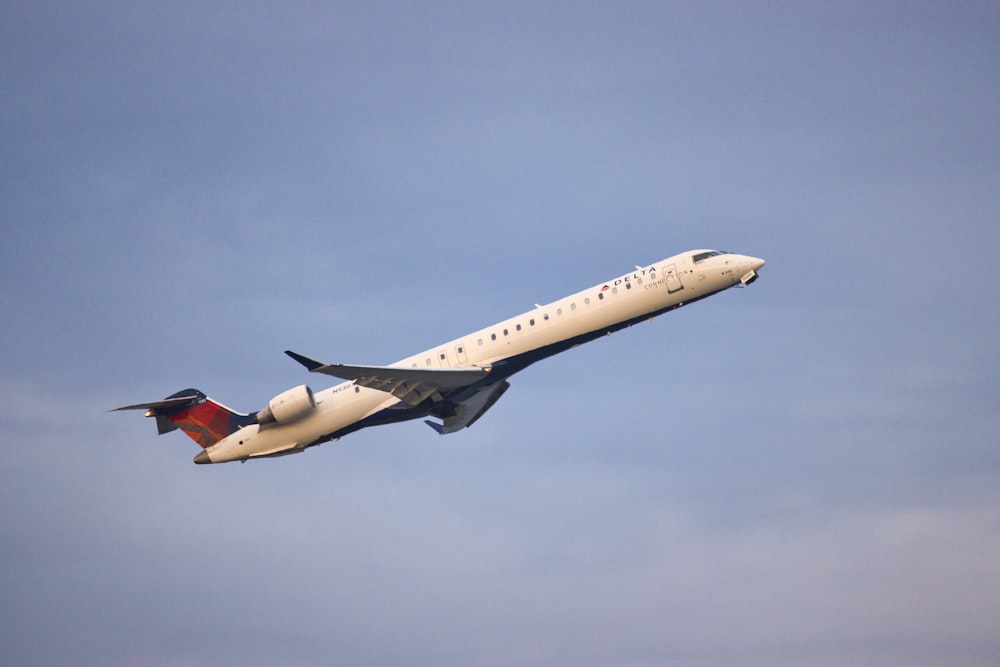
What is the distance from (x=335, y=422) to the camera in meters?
46.2

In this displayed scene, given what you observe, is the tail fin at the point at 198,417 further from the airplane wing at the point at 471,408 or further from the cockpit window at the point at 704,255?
the cockpit window at the point at 704,255

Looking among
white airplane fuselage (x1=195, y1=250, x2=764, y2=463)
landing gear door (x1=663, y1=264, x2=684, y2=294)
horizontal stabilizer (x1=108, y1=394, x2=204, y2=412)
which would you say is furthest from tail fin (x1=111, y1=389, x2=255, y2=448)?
landing gear door (x1=663, y1=264, x2=684, y2=294)

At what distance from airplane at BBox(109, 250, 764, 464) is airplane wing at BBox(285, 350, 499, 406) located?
0.13 feet

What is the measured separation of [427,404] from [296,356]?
8.36 meters

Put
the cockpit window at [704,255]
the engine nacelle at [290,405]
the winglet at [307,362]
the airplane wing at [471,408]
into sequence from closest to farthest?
the winglet at [307,362]
the cockpit window at [704,255]
the engine nacelle at [290,405]
the airplane wing at [471,408]

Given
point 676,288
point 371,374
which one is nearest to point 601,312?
point 676,288

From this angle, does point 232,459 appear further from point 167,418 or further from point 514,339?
point 514,339

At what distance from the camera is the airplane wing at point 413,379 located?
138 feet

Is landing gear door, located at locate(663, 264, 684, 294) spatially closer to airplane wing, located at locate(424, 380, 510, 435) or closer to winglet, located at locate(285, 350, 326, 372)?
airplane wing, located at locate(424, 380, 510, 435)

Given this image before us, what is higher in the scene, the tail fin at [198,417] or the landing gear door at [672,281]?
the landing gear door at [672,281]

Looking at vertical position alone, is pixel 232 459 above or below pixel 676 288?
below

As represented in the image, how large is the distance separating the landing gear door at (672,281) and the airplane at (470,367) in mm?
38

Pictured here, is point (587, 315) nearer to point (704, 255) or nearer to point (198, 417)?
point (704, 255)

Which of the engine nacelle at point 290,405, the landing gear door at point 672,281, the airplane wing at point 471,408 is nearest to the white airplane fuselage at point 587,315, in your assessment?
the landing gear door at point 672,281
